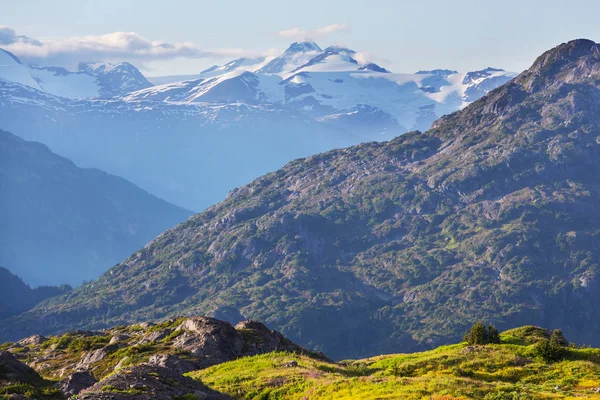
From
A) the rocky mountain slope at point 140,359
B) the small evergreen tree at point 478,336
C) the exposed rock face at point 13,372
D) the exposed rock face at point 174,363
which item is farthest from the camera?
the small evergreen tree at point 478,336

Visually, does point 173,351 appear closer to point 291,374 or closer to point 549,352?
point 291,374

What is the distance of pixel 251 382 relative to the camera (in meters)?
59.5

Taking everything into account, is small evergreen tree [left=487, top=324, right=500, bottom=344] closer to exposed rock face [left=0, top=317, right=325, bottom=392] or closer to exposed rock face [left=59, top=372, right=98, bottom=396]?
exposed rock face [left=0, top=317, right=325, bottom=392]

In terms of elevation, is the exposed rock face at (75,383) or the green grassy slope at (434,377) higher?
the exposed rock face at (75,383)

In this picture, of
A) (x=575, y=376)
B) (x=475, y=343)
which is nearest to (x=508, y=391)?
(x=575, y=376)

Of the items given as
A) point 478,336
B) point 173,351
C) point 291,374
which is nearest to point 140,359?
point 173,351

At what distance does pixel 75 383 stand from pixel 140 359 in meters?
22.1

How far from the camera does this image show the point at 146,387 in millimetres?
47188

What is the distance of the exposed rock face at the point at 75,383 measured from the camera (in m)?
59.1

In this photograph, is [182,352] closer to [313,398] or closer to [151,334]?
[151,334]

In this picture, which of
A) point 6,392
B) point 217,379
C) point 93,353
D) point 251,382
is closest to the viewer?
point 6,392

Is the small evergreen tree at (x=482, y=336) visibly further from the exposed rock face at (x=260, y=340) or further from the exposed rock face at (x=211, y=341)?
the exposed rock face at (x=211, y=341)

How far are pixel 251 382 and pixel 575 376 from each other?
84.4ft

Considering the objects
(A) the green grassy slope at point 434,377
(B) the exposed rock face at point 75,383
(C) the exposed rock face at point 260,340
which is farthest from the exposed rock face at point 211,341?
(B) the exposed rock face at point 75,383
